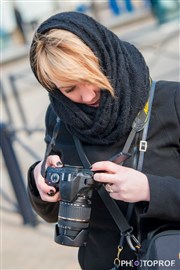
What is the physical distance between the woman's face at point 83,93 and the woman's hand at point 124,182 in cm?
23

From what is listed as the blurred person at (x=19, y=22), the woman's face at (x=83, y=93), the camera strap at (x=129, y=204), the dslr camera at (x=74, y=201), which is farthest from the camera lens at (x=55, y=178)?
the blurred person at (x=19, y=22)

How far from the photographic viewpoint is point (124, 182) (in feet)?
4.97

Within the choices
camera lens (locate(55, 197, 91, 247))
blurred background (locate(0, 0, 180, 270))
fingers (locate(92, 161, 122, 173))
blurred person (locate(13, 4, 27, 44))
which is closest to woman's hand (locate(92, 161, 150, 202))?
fingers (locate(92, 161, 122, 173))

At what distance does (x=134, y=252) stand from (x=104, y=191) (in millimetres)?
Answer: 217

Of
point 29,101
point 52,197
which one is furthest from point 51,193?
point 29,101

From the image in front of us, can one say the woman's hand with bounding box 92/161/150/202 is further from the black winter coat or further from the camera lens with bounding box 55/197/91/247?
the camera lens with bounding box 55/197/91/247

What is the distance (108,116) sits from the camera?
5.26 feet

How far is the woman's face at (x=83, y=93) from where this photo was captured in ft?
5.36

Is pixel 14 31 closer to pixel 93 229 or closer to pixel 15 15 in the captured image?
pixel 15 15

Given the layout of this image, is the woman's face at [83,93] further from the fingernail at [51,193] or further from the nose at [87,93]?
the fingernail at [51,193]

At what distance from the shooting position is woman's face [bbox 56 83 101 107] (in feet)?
5.36

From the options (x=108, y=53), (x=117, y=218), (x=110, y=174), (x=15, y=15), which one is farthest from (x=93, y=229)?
(x=15, y=15)

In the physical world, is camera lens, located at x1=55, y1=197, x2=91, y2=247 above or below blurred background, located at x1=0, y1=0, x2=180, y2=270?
above

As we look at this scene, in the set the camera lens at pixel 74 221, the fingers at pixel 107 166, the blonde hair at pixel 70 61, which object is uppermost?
the blonde hair at pixel 70 61
